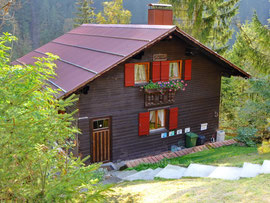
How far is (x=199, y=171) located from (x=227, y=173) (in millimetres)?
1017

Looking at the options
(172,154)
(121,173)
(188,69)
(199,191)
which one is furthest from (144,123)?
(199,191)

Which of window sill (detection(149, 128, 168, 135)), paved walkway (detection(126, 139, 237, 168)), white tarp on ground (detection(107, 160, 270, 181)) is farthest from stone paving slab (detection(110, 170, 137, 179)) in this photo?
window sill (detection(149, 128, 168, 135))

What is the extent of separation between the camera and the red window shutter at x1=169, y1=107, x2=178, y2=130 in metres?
13.6

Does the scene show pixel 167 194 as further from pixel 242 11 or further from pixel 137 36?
pixel 242 11

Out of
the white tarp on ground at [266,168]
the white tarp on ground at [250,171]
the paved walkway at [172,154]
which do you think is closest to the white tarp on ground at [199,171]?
the white tarp on ground at [250,171]

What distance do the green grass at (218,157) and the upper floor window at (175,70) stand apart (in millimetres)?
3678

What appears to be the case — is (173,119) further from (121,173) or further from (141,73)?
(121,173)

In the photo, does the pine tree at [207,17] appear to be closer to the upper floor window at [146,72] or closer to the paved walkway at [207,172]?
the upper floor window at [146,72]

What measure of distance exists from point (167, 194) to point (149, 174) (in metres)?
3.12

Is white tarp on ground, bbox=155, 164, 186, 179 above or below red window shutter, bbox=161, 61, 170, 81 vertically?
below

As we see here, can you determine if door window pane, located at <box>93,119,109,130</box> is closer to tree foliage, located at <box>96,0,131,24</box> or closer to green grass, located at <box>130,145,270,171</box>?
green grass, located at <box>130,145,270,171</box>

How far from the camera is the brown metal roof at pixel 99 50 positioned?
433 inches

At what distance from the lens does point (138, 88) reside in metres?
12.6

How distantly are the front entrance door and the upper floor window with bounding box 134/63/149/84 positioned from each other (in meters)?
2.18
